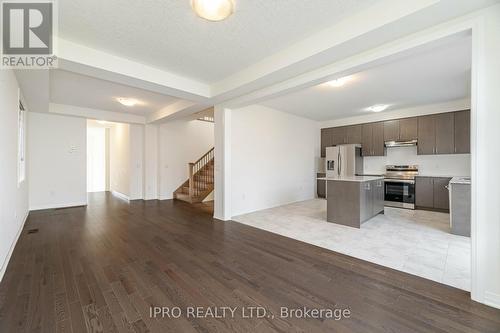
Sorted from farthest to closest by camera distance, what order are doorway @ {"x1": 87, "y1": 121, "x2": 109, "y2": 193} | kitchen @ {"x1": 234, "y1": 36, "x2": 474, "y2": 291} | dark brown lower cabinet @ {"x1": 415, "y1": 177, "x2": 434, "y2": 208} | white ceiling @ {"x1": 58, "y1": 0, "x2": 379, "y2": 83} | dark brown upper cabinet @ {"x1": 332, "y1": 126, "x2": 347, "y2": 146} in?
doorway @ {"x1": 87, "y1": 121, "x2": 109, "y2": 193}, dark brown upper cabinet @ {"x1": 332, "y1": 126, "x2": 347, "y2": 146}, dark brown lower cabinet @ {"x1": 415, "y1": 177, "x2": 434, "y2": 208}, kitchen @ {"x1": 234, "y1": 36, "x2": 474, "y2": 291}, white ceiling @ {"x1": 58, "y1": 0, "x2": 379, "y2": 83}

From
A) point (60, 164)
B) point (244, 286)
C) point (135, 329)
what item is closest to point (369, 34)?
point (244, 286)

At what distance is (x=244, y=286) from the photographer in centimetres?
222

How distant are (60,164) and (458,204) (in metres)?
9.37

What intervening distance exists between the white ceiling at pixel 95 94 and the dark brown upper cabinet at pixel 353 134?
18.5 feet

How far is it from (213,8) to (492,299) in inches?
139

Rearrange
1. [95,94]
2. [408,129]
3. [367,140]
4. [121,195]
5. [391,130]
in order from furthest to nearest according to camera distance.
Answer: [121,195] < [367,140] < [391,130] < [408,129] < [95,94]

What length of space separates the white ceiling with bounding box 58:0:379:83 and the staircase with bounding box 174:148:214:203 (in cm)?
453

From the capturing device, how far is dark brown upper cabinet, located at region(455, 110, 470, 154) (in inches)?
204

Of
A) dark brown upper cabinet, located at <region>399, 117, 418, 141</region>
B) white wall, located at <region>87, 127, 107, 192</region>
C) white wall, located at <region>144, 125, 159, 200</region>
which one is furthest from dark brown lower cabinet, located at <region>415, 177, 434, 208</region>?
white wall, located at <region>87, 127, 107, 192</region>

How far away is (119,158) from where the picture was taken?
8500mm

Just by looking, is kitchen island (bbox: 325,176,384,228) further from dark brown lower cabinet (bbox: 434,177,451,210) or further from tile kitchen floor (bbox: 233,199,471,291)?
dark brown lower cabinet (bbox: 434,177,451,210)

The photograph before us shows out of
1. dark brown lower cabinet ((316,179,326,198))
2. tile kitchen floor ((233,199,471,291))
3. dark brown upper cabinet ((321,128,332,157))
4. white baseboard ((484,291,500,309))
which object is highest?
dark brown upper cabinet ((321,128,332,157))

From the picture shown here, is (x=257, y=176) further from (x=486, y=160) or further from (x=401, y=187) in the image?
(x=486, y=160)

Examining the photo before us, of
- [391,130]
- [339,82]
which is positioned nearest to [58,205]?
[339,82]
